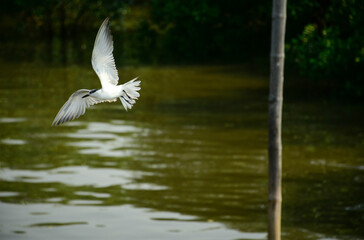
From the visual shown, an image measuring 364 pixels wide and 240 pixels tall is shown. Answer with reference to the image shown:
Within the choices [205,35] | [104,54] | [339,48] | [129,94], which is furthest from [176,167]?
[205,35]

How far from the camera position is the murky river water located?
11086mm

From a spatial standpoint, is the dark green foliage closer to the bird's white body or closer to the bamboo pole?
the bamboo pole

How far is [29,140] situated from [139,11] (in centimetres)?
2694

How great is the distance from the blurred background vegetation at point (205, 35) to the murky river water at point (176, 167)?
1.27 metres

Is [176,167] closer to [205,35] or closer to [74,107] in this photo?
[74,107]

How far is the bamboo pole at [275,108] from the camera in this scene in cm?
534

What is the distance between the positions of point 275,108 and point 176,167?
8.22 meters

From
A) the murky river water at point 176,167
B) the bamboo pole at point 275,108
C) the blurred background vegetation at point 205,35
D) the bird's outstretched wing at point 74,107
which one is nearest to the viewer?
the bird's outstretched wing at point 74,107

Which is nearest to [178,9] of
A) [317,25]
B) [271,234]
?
[317,25]

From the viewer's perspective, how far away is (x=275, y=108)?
5.41 metres

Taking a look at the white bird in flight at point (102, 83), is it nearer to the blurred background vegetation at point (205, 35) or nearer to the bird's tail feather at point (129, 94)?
the bird's tail feather at point (129, 94)

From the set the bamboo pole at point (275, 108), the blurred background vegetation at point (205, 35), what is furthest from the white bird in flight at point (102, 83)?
the blurred background vegetation at point (205, 35)

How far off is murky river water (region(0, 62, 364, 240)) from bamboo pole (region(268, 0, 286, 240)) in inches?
205

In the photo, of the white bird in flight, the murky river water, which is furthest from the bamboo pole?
the murky river water
